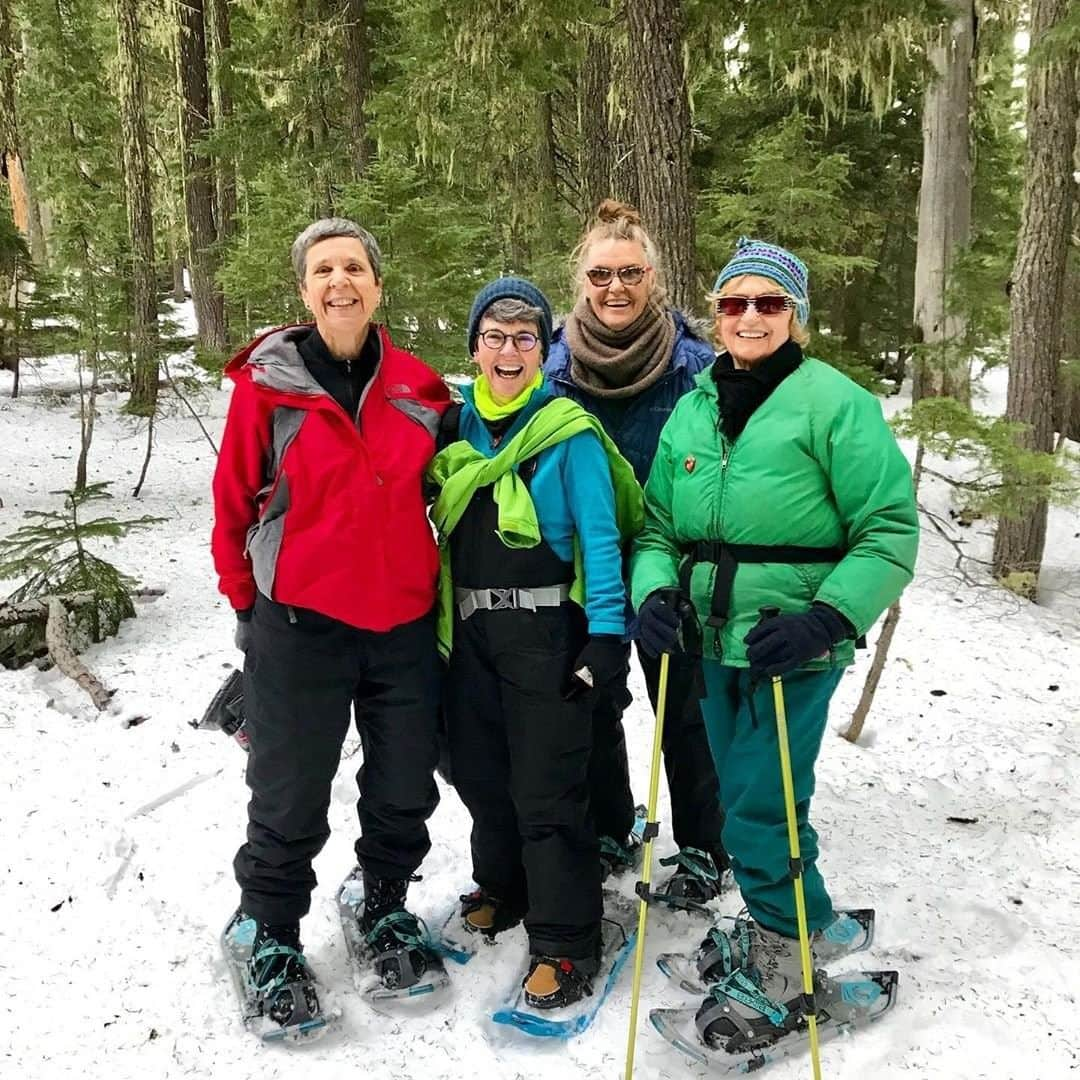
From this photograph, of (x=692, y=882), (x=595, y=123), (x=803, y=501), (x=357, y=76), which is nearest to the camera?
(x=803, y=501)

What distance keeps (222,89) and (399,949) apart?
14758 mm

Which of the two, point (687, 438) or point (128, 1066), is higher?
point (687, 438)

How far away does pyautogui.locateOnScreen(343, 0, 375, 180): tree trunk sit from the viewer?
11.1 metres

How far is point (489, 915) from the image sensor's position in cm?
352

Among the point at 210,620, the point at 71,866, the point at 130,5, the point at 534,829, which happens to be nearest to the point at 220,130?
the point at 130,5

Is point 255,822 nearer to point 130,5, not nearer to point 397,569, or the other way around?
point 397,569

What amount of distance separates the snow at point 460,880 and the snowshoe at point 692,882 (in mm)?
91

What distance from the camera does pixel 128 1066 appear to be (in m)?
2.91

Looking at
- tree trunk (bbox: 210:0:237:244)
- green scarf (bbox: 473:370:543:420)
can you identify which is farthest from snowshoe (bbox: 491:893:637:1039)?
tree trunk (bbox: 210:0:237:244)

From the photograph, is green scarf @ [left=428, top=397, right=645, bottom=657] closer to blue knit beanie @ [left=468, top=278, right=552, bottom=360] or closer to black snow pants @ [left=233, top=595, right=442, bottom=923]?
blue knit beanie @ [left=468, top=278, right=552, bottom=360]

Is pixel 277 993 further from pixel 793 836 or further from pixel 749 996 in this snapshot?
pixel 793 836

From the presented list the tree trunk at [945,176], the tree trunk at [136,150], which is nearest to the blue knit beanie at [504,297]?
the tree trunk at [136,150]

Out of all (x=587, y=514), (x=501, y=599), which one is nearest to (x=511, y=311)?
(x=587, y=514)

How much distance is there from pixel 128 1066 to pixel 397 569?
6.13 feet
